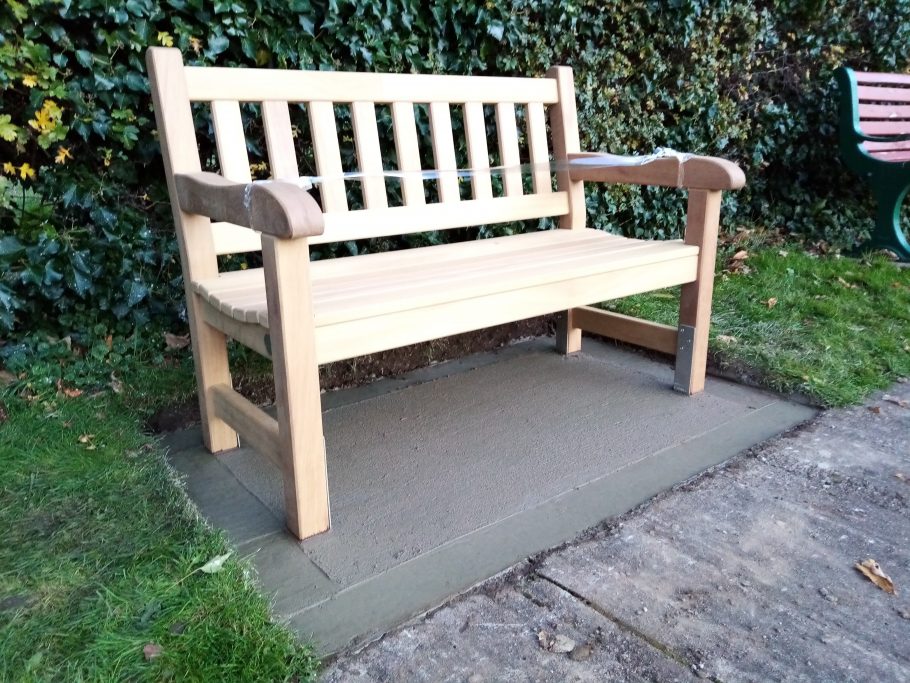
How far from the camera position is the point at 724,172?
226 centimetres

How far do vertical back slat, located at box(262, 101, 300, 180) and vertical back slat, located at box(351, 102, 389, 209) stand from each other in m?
0.24

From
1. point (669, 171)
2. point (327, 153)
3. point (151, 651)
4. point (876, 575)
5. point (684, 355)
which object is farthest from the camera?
point (684, 355)

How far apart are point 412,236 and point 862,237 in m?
3.40

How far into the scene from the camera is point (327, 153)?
2.20m

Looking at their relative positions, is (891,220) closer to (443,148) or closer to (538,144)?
(538,144)

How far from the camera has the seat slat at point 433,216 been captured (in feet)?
7.22

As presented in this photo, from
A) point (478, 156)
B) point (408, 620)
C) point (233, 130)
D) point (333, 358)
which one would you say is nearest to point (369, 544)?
point (408, 620)

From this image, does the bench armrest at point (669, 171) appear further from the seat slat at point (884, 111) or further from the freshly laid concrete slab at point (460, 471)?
the seat slat at point (884, 111)

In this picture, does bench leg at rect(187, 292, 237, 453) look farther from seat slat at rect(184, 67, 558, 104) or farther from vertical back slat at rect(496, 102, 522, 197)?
vertical back slat at rect(496, 102, 522, 197)

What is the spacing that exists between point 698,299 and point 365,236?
116 centimetres

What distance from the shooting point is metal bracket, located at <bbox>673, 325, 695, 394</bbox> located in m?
2.51

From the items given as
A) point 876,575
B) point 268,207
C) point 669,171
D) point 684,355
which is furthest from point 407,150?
point 876,575

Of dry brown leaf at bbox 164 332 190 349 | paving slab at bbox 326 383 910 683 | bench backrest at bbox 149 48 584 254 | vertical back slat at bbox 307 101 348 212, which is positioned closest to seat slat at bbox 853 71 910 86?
bench backrest at bbox 149 48 584 254

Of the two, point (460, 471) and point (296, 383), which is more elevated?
point (296, 383)
